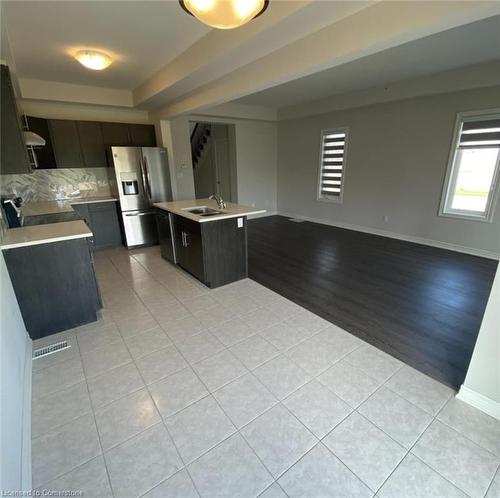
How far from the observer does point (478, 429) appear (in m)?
1.56

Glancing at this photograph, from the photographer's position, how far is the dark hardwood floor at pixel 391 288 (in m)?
2.28

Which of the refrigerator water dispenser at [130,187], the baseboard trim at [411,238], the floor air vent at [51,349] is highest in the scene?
the refrigerator water dispenser at [130,187]

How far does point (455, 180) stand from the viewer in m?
4.42

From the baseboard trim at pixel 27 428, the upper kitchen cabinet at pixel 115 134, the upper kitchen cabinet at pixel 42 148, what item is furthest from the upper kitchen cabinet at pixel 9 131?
the upper kitchen cabinet at pixel 115 134

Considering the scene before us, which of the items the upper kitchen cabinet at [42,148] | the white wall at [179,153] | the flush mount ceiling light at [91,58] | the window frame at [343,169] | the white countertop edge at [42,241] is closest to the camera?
the white countertop edge at [42,241]

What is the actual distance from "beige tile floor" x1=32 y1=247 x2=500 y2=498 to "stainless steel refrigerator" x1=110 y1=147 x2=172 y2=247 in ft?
8.61

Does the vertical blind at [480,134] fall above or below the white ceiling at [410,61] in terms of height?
below

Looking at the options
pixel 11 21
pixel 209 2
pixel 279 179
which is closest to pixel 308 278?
pixel 209 2

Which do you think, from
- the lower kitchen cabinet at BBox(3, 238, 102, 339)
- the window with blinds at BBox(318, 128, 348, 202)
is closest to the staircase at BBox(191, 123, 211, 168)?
the window with blinds at BBox(318, 128, 348, 202)

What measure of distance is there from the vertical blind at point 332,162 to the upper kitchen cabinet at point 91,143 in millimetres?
4592

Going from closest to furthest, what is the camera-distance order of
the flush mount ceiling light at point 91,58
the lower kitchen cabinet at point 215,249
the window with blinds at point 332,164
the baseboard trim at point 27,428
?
1. the baseboard trim at point 27,428
2. the flush mount ceiling light at point 91,58
3. the lower kitchen cabinet at point 215,249
4. the window with blinds at point 332,164

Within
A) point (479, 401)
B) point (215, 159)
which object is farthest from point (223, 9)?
point (215, 159)

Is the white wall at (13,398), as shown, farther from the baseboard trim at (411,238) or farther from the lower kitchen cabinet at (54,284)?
the baseboard trim at (411,238)

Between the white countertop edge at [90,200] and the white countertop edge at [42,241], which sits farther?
the white countertop edge at [90,200]
